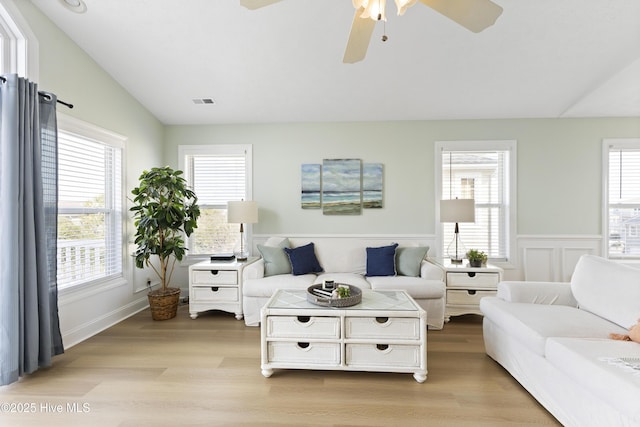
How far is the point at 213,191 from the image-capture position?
4109 mm

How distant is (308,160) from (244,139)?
0.93 meters

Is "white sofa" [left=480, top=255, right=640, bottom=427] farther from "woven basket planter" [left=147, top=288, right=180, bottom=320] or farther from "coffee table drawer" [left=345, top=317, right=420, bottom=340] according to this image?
"woven basket planter" [left=147, top=288, right=180, bottom=320]

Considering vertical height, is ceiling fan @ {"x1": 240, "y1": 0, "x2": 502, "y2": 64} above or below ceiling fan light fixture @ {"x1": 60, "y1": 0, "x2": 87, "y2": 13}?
below

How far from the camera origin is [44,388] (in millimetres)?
1985

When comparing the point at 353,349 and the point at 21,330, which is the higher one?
the point at 21,330

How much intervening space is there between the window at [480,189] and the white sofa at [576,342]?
1.54 m

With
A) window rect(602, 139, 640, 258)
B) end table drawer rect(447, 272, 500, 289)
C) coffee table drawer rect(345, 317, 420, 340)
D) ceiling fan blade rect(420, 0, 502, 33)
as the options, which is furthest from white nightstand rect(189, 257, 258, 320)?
window rect(602, 139, 640, 258)

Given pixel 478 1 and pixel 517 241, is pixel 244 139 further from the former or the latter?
pixel 517 241

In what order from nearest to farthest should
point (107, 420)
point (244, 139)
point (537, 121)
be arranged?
point (107, 420) < point (537, 121) < point (244, 139)

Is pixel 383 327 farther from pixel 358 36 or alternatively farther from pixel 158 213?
pixel 158 213

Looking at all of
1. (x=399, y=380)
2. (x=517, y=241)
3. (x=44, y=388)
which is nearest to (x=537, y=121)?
(x=517, y=241)

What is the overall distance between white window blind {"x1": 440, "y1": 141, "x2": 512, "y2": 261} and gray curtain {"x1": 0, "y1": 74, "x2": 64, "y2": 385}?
404 cm

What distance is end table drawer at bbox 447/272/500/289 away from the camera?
3.18m

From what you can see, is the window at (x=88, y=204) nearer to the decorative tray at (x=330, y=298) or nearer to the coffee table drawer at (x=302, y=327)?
the coffee table drawer at (x=302, y=327)
